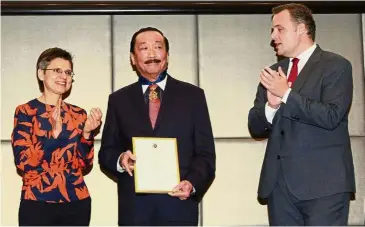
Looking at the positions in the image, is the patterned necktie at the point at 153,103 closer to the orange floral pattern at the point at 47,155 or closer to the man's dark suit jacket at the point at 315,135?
the orange floral pattern at the point at 47,155

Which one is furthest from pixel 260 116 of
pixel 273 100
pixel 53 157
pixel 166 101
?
pixel 53 157

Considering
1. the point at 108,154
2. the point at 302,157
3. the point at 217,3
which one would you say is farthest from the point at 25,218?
the point at 217,3

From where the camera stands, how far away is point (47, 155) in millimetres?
2914

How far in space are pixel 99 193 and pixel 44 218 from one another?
0.55 m

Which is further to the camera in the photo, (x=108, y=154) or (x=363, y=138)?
(x=363, y=138)

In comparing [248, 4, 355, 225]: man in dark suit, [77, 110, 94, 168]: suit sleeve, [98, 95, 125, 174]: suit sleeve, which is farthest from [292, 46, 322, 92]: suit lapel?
[77, 110, 94, 168]: suit sleeve

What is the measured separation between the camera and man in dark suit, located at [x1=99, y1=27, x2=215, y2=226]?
9.35ft

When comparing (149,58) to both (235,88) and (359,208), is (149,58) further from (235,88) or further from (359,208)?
(359,208)

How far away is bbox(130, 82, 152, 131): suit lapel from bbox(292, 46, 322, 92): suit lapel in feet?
2.37

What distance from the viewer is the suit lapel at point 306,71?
2746mm

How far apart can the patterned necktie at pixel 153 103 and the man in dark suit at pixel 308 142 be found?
0.52 metres

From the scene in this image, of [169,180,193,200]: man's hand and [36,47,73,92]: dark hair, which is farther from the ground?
[36,47,73,92]: dark hair

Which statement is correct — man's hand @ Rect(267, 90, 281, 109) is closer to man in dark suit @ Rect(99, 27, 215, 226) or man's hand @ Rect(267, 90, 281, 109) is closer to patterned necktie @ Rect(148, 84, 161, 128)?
man in dark suit @ Rect(99, 27, 215, 226)

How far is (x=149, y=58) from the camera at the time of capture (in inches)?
119
